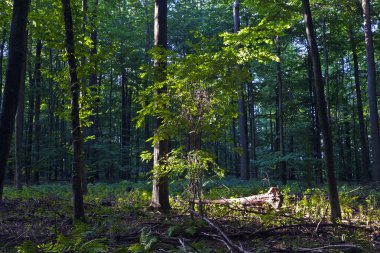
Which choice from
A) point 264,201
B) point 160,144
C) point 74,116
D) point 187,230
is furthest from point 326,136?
point 74,116

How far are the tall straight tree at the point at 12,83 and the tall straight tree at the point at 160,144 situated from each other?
341 cm

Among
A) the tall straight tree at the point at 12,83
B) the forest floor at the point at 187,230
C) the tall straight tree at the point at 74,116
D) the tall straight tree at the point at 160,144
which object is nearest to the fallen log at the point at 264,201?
the forest floor at the point at 187,230

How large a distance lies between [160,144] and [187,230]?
3489mm

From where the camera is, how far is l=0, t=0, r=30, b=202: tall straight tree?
5852mm

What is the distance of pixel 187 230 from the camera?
6.66 m

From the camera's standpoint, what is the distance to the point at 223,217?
8.66 meters

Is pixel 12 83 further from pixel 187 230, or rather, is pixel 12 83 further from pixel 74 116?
pixel 187 230

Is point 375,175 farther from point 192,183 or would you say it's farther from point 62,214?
point 62,214

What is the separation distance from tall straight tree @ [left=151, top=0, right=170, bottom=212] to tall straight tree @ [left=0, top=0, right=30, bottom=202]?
11.2ft

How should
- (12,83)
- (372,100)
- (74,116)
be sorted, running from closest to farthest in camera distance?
1. (12,83)
2. (74,116)
3. (372,100)

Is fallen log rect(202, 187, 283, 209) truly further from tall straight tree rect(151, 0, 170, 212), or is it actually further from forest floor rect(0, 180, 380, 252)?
tall straight tree rect(151, 0, 170, 212)

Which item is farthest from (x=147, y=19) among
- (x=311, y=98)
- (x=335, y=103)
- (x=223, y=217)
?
(x=223, y=217)

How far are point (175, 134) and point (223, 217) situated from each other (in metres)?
2.37

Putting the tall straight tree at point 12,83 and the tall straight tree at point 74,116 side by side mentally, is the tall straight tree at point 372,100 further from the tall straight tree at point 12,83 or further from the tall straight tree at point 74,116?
the tall straight tree at point 12,83
